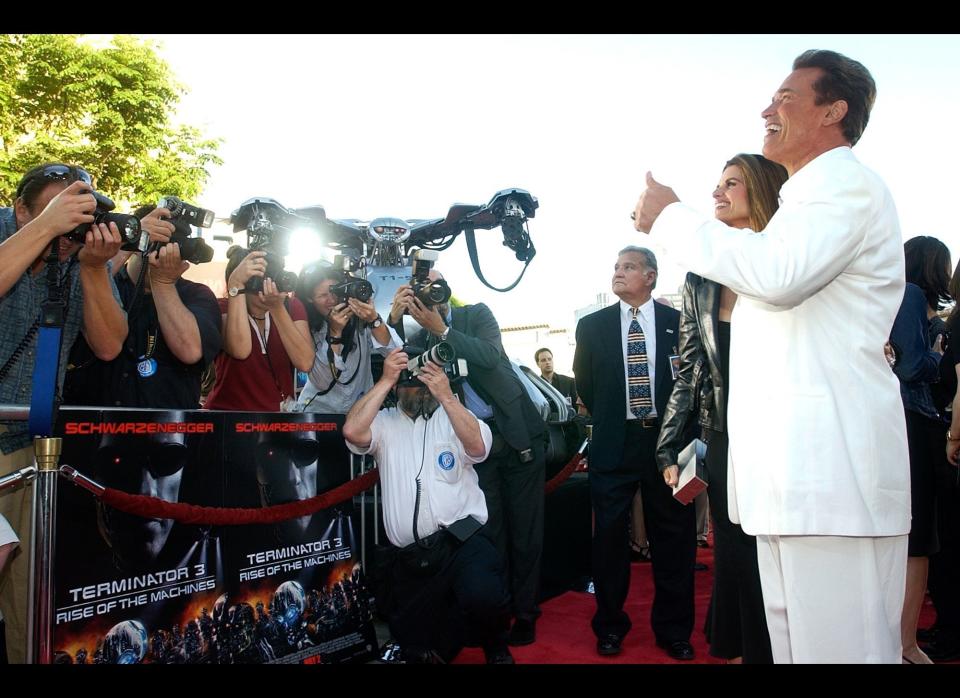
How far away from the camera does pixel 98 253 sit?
8.25 feet

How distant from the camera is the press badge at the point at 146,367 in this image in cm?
298

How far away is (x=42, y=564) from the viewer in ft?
7.25

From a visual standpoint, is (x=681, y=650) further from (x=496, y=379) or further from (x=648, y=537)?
(x=496, y=379)

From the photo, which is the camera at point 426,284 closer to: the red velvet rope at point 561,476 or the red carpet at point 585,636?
the red velvet rope at point 561,476

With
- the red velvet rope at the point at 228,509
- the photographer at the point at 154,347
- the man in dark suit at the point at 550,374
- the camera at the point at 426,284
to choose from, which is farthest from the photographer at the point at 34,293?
the man in dark suit at the point at 550,374

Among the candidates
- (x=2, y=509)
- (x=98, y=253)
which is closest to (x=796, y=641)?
(x=98, y=253)

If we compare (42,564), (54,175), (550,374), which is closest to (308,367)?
(54,175)

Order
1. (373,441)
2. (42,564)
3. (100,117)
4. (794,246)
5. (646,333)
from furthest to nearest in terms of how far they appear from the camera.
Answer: (100,117)
(646,333)
(373,441)
(42,564)
(794,246)

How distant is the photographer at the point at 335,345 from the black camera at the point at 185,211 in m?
0.77

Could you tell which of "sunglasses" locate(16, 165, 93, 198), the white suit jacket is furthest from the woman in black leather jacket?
"sunglasses" locate(16, 165, 93, 198)

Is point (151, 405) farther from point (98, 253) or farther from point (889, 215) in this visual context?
point (889, 215)

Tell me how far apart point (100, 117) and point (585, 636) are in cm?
1308

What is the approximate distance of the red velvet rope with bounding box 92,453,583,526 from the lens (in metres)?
2.48

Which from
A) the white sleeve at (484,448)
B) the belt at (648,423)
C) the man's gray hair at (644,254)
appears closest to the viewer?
the white sleeve at (484,448)
